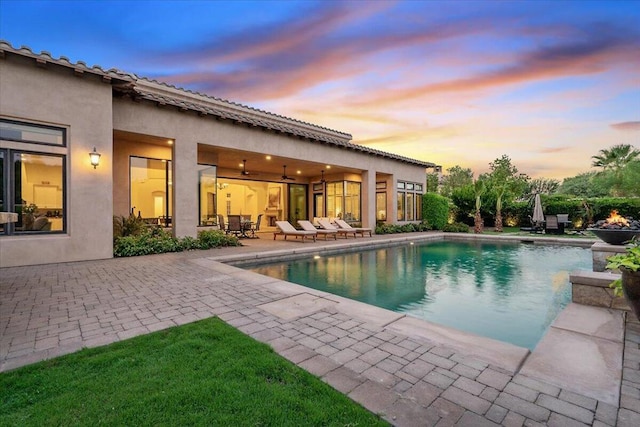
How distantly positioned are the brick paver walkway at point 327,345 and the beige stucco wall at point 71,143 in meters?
1.81

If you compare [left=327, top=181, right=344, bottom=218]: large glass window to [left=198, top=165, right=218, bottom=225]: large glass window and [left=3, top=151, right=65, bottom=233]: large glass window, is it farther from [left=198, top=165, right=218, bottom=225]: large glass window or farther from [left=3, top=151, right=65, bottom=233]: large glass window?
[left=3, top=151, right=65, bottom=233]: large glass window

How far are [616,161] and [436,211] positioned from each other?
28.3m

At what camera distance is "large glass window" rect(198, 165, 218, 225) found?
11578 mm

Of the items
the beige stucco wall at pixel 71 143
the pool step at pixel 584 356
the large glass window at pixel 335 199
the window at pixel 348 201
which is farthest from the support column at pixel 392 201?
the pool step at pixel 584 356

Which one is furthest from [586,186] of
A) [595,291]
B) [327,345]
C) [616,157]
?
[327,345]

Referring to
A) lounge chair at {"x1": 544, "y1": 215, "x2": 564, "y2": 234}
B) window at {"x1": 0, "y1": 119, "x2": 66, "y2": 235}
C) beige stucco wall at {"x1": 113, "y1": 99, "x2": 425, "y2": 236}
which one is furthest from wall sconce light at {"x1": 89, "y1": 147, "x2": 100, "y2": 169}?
lounge chair at {"x1": 544, "y1": 215, "x2": 564, "y2": 234}

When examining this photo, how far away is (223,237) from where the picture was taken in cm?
1081

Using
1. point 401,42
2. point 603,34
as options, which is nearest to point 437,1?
point 401,42

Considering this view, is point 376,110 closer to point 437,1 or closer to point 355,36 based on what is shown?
point 355,36

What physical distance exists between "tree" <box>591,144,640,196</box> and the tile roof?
25.6m

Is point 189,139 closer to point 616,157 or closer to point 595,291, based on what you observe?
point 595,291

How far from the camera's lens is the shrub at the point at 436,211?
19594 mm

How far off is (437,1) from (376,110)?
7.60m

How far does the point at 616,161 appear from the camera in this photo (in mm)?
33062
